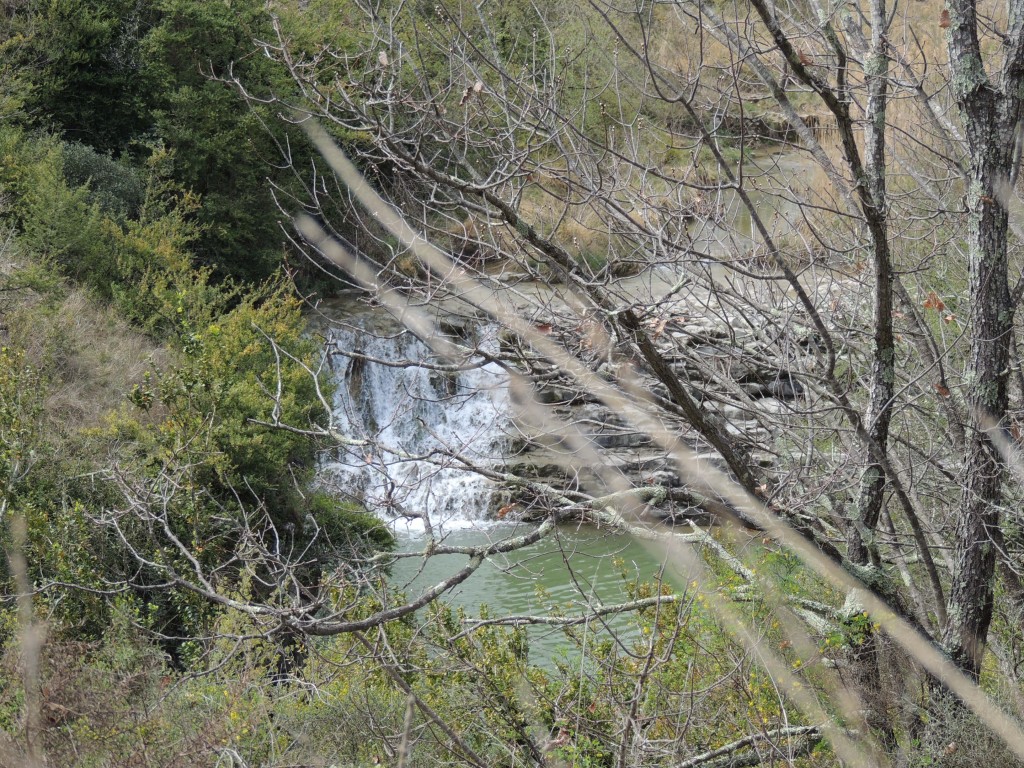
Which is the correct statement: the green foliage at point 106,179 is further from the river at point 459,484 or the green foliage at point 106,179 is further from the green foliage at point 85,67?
the river at point 459,484

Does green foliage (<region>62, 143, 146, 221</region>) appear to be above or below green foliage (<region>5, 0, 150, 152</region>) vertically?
below

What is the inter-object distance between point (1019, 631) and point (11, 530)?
6.76 m

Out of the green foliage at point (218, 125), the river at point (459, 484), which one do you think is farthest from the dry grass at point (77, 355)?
the green foliage at point (218, 125)

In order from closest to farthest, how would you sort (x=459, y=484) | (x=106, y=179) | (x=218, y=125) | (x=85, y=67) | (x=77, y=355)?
1. (x=77, y=355)
2. (x=459, y=484)
3. (x=106, y=179)
4. (x=218, y=125)
5. (x=85, y=67)

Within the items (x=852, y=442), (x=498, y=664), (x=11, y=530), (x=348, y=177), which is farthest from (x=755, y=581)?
(x=11, y=530)

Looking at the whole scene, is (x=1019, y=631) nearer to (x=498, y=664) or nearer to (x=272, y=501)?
(x=498, y=664)

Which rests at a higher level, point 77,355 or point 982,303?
point 982,303

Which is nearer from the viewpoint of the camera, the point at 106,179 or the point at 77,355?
the point at 77,355

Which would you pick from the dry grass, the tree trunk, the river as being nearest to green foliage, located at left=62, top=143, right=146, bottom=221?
the dry grass

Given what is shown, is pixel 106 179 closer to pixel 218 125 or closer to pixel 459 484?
pixel 218 125

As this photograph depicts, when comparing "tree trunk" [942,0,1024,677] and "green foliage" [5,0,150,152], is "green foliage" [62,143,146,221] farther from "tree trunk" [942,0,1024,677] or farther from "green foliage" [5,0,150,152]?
"tree trunk" [942,0,1024,677]

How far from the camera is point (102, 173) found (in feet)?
48.7

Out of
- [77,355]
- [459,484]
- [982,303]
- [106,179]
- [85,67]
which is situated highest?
[85,67]

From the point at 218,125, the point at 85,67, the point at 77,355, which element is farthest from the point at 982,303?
the point at 85,67
